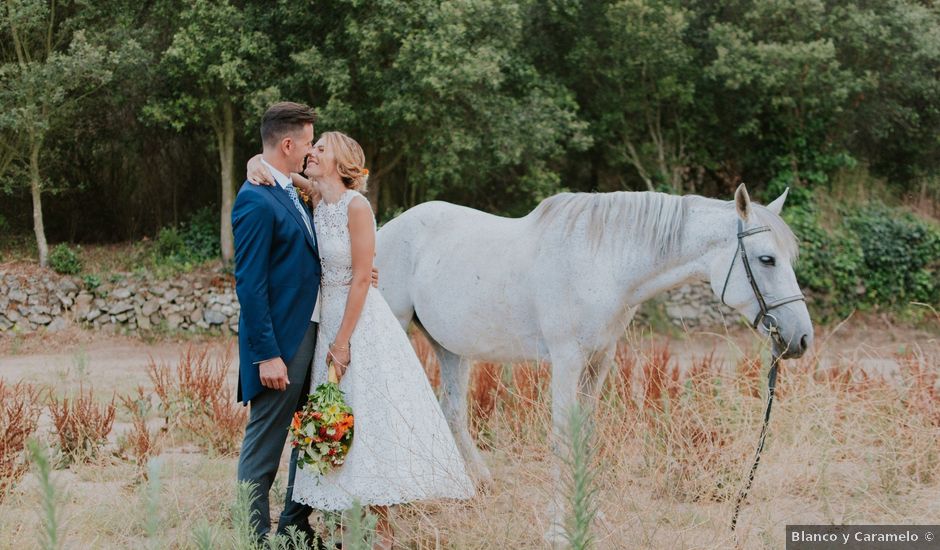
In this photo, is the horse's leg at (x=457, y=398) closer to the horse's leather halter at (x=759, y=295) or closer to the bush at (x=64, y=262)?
the horse's leather halter at (x=759, y=295)

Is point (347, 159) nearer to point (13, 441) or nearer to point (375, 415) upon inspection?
point (375, 415)

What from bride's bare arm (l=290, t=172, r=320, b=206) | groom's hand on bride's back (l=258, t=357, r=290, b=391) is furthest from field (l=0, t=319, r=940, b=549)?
bride's bare arm (l=290, t=172, r=320, b=206)

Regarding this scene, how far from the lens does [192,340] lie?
1236 centimetres

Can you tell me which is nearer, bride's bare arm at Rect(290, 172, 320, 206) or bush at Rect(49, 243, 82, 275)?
bride's bare arm at Rect(290, 172, 320, 206)

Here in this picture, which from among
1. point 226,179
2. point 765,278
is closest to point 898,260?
point 226,179

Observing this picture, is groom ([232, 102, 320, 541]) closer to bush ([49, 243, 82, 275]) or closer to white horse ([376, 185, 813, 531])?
white horse ([376, 185, 813, 531])

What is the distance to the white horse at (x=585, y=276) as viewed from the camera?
12.4ft

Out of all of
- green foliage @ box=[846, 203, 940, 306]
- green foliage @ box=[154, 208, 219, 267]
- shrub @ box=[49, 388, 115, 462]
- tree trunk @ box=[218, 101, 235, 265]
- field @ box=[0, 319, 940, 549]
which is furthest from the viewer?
green foliage @ box=[846, 203, 940, 306]

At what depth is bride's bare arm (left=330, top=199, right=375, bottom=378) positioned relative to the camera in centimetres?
344

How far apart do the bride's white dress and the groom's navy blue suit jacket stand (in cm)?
11

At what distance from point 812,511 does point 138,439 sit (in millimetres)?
3763

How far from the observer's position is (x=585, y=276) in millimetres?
4004

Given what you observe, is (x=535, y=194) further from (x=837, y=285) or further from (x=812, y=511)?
(x=812, y=511)

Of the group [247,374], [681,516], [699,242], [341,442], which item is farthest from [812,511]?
[247,374]
